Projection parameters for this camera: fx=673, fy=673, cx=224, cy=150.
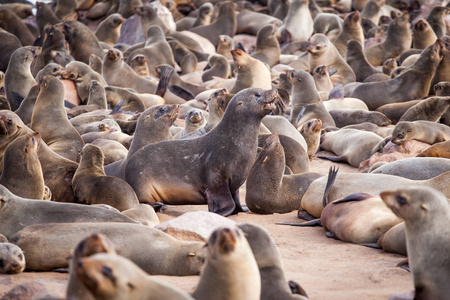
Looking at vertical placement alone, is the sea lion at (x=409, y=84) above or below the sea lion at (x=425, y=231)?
below

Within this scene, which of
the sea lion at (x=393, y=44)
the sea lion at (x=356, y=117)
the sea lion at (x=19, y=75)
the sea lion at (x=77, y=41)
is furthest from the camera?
A: the sea lion at (x=393, y=44)

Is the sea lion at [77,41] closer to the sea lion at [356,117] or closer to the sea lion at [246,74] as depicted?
the sea lion at [246,74]

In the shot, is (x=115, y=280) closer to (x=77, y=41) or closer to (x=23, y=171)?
(x=23, y=171)

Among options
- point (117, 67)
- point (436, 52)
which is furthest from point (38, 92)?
point (436, 52)

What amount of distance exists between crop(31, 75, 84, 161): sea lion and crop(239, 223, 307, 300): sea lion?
483cm

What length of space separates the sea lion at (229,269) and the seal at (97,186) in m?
3.05

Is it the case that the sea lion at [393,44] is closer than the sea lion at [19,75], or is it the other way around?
the sea lion at [19,75]

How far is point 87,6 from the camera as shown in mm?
22234

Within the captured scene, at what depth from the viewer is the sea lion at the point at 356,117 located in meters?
10.8

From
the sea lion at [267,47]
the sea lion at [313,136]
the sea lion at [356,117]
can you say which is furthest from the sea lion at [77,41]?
the sea lion at [313,136]

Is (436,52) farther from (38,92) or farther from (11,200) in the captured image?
(11,200)

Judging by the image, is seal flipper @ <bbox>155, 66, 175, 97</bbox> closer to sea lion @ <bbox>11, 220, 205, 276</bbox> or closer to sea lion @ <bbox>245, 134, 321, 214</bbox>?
sea lion @ <bbox>245, 134, 321, 214</bbox>

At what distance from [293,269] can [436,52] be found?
8.23m

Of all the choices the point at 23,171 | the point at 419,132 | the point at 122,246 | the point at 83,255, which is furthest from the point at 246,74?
the point at 83,255
